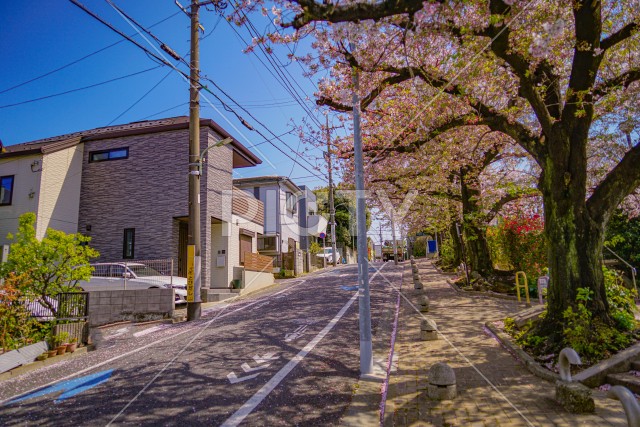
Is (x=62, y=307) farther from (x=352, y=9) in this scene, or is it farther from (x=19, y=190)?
(x=19, y=190)

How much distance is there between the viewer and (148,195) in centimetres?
1736

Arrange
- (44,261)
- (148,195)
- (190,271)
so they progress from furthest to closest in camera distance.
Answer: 1. (148,195)
2. (190,271)
3. (44,261)

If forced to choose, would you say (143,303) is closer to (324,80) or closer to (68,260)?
(68,260)

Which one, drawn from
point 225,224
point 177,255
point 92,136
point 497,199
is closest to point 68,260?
point 177,255

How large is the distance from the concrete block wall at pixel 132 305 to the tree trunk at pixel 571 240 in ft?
33.1

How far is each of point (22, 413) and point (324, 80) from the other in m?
9.51

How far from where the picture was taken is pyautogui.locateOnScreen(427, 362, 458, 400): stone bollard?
14.8ft

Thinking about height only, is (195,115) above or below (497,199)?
above

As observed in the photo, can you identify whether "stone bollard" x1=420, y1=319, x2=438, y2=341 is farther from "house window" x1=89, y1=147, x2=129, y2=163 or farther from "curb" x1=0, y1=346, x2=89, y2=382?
"house window" x1=89, y1=147, x2=129, y2=163

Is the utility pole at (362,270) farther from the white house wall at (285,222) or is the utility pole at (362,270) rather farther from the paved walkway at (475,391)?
the white house wall at (285,222)

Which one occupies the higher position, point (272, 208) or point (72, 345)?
point (272, 208)

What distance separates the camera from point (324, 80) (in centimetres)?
1084

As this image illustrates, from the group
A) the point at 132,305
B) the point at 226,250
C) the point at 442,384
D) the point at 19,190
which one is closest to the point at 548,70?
the point at 442,384

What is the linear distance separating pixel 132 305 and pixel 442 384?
10.3m
